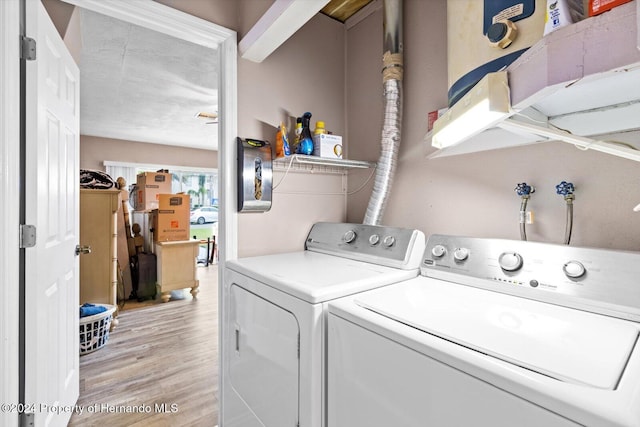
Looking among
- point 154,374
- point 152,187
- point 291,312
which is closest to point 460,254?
point 291,312

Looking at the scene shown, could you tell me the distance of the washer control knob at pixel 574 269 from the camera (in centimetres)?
91

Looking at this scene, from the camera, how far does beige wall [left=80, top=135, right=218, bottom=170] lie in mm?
5531

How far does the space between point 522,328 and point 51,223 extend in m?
1.95

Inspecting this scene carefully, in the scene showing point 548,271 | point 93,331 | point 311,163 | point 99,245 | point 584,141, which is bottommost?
point 93,331

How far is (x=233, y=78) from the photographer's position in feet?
5.36

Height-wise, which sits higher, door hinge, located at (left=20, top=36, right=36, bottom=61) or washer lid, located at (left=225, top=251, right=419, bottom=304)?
door hinge, located at (left=20, top=36, right=36, bottom=61)

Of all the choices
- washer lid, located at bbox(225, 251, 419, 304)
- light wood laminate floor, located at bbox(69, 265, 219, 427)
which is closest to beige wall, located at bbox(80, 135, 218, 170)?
light wood laminate floor, located at bbox(69, 265, 219, 427)

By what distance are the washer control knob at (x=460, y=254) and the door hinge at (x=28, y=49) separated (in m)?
1.94

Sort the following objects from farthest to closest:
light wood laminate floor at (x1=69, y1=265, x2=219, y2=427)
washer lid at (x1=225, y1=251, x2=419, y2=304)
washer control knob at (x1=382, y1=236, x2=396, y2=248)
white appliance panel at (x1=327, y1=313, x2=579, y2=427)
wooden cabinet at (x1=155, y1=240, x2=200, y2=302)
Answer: wooden cabinet at (x1=155, y1=240, x2=200, y2=302) → light wood laminate floor at (x1=69, y1=265, x2=219, y2=427) → washer control knob at (x1=382, y1=236, x2=396, y2=248) → washer lid at (x1=225, y1=251, x2=419, y2=304) → white appliance panel at (x1=327, y1=313, x2=579, y2=427)

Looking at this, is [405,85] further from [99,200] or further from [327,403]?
[99,200]

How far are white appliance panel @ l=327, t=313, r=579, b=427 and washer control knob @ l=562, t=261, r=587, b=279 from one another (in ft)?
1.91

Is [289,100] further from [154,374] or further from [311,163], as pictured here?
[154,374]

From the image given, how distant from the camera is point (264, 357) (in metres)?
1.21

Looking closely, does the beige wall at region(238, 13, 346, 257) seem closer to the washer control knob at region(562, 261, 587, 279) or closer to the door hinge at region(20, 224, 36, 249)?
the door hinge at region(20, 224, 36, 249)
